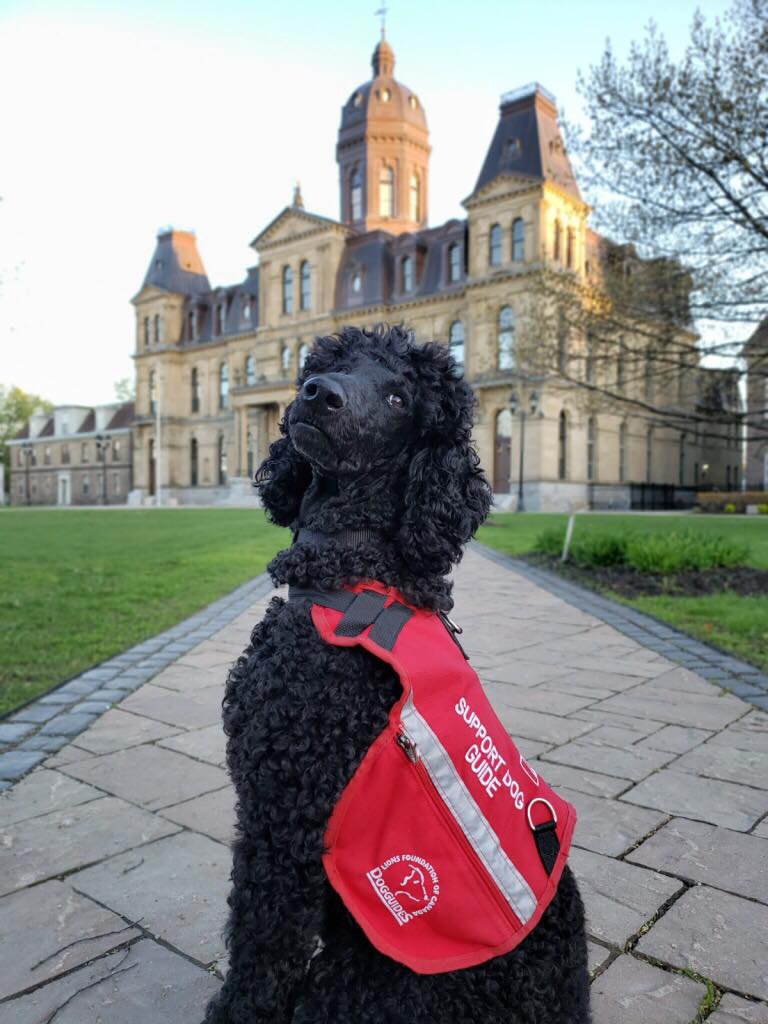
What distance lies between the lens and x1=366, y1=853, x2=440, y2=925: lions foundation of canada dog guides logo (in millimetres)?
1389

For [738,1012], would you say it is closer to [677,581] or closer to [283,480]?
[283,480]

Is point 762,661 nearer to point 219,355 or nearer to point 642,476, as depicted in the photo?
point 642,476

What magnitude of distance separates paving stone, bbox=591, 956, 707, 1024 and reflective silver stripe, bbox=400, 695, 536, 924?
2.16 feet

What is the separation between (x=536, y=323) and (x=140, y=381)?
164ft

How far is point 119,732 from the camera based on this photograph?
372 centimetres

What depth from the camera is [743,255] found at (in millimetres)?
8875

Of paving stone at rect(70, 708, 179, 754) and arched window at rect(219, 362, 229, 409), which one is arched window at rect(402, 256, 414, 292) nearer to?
arched window at rect(219, 362, 229, 409)

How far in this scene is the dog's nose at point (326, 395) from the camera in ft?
5.15

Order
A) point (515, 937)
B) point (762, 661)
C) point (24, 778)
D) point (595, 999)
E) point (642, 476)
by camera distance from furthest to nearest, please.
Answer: point (642, 476)
point (762, 661)
point (24, 778)
point (595, 999)
point (515, 937)

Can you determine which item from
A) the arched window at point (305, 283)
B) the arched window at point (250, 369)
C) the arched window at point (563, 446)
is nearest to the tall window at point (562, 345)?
the arched window at point (563, 446)

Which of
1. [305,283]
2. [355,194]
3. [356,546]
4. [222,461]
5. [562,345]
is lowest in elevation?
[356,546]

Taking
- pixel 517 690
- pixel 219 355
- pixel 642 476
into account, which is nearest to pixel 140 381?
pixel 219 355

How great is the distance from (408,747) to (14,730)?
10.1 feet

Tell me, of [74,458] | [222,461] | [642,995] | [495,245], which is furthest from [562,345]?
[74,458]
